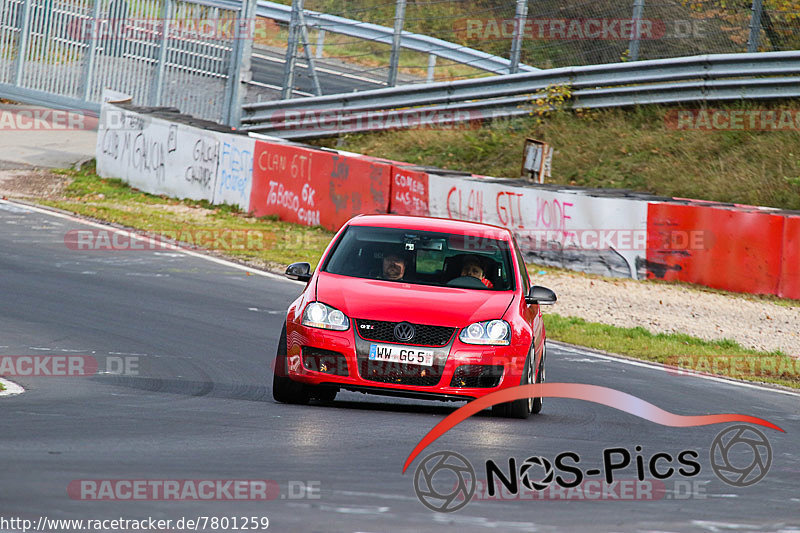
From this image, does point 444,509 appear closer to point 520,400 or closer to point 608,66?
point 520,400

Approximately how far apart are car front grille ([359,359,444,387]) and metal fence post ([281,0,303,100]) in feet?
65.9

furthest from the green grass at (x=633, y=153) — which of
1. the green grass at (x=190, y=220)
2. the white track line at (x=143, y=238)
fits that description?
the white track line at (x=143, y=238)

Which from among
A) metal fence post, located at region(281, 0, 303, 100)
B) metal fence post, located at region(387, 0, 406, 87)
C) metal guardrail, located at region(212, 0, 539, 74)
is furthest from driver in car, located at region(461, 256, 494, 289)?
metal fence post, located at region(281, 0, 303, 100)

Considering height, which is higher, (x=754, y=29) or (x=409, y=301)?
(x=754, y=29)

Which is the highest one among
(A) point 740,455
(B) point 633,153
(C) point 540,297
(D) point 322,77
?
(D) point 322,77

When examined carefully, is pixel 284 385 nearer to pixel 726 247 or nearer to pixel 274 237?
pixel 726 247

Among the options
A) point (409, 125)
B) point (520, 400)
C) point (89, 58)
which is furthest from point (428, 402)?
point (89, 58)

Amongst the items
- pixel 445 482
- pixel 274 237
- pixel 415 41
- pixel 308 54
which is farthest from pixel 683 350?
pixel 308 54

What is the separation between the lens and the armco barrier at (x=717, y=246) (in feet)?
57.5

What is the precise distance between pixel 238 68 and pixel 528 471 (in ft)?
76.2

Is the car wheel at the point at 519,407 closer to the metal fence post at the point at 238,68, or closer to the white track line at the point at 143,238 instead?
the white track line at the point at 143,238

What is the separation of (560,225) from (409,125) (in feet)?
30.8

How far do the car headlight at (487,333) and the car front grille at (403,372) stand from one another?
31 centimetres

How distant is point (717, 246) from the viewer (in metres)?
18.1
